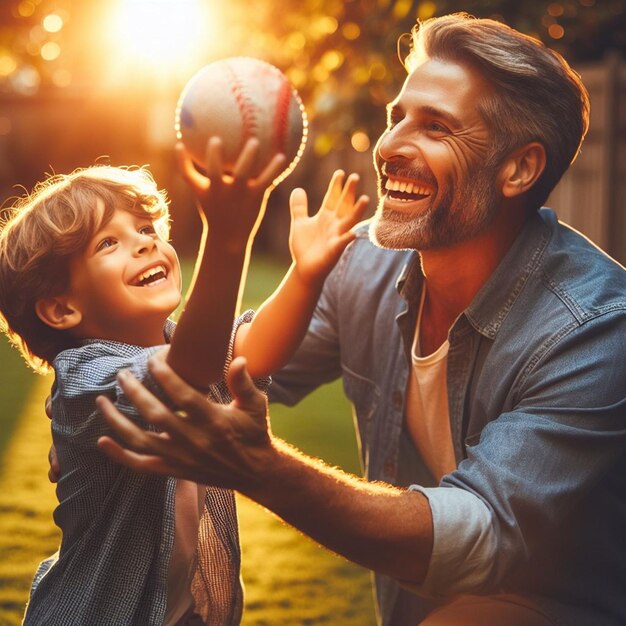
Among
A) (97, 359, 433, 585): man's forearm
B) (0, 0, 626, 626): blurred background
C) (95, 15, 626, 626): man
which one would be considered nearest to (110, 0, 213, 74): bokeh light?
(0, 0, 626, 626): blurred background

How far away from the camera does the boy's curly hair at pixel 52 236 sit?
7.61 ft

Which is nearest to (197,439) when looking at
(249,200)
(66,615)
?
(249,200)

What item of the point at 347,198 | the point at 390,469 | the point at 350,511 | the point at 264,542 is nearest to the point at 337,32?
the point at 264,542

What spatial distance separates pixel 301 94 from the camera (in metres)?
7.00

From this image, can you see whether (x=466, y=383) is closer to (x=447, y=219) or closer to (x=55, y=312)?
(x=447, y=219)

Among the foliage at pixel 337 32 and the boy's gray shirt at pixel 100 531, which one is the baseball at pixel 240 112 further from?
the foliage at pixel 337 32

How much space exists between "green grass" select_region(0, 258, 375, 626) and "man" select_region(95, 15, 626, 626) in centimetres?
70

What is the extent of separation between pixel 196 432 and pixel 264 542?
110 inches

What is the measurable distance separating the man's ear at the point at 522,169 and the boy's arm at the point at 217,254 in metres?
1.23

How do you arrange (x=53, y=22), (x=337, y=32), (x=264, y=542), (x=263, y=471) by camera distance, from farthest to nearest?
1. (x=53, y=22)
2. (x=337, y=32)
3. (x=264, y=542)
4. (x=263, y=471)

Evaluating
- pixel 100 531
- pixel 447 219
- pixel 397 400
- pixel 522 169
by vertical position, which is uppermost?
pixel 522 169

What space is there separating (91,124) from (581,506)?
1719 cm

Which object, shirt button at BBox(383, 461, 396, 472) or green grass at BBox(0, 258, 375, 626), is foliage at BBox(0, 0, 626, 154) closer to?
green grass at BBox(0, 258, 375, 626)

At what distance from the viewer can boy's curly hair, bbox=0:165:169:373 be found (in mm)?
2320
